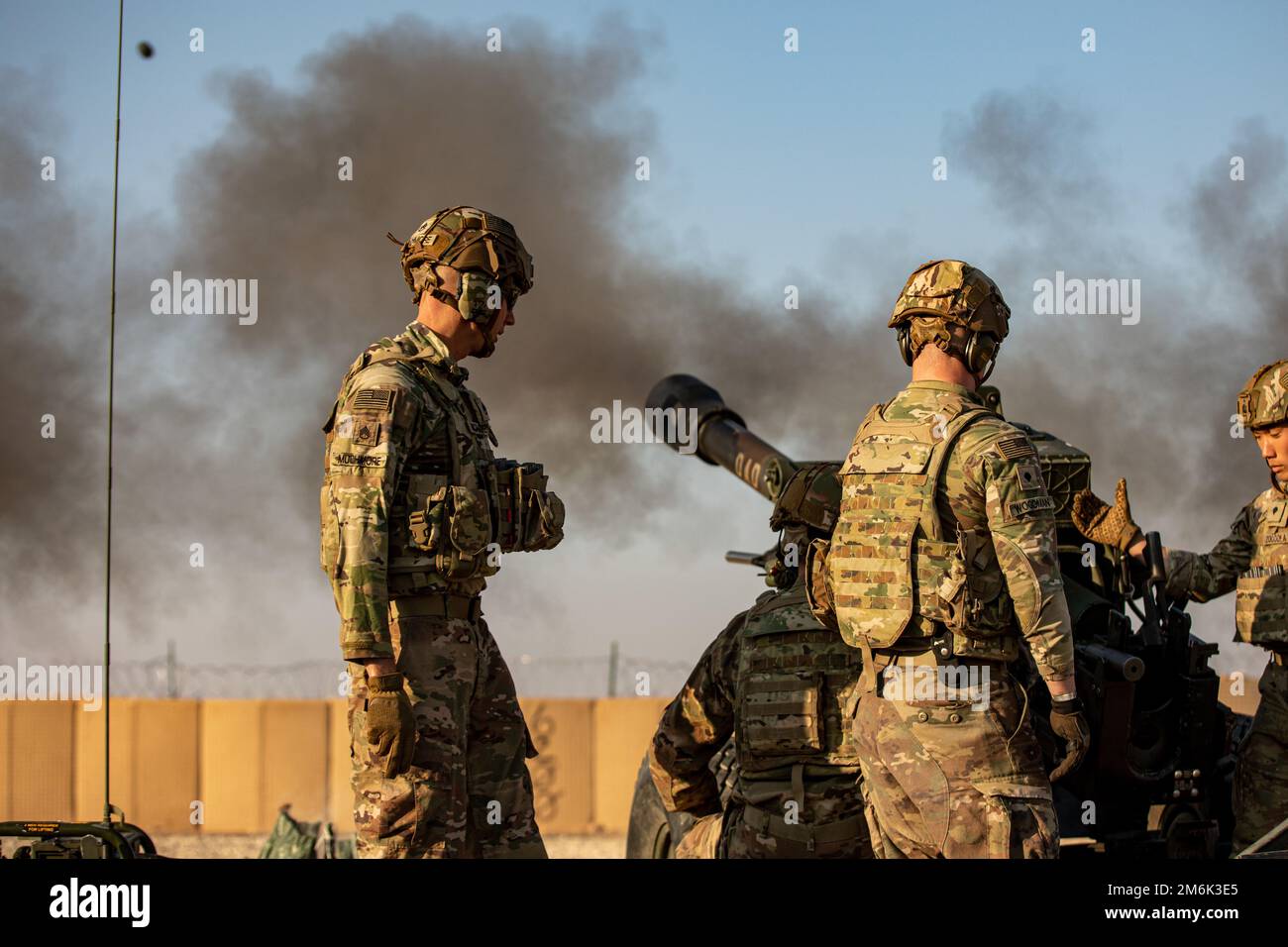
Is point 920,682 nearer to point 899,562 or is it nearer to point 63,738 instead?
point 899,562

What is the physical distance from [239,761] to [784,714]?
12.4 m

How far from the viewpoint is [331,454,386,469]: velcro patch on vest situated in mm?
5449

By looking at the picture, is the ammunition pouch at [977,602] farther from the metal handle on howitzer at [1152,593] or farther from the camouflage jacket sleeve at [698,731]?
the metal handle on howitzer at [1152,593]

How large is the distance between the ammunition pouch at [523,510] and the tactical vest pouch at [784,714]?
1.00 m

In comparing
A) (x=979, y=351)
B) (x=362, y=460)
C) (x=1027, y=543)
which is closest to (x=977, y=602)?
(x=1027, y=543)

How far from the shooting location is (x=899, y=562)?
5508 mm

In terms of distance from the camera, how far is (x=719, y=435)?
1089 cm

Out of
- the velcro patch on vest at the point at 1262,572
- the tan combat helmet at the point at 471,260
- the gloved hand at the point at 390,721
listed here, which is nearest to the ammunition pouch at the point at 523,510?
the tan combat helmet at the point at 471,260

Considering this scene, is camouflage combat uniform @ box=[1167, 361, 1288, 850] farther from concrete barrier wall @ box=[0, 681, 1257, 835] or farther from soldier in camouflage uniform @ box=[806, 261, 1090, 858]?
concrete barrier wall @ box=[0, 681, 1257, 835]

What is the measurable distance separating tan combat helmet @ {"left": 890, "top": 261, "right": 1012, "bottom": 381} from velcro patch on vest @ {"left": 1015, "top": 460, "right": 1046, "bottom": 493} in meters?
0.51

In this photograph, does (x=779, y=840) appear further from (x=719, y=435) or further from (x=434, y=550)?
(x=719, y=435)

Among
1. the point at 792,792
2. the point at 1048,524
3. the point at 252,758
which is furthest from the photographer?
the point at 252,758
